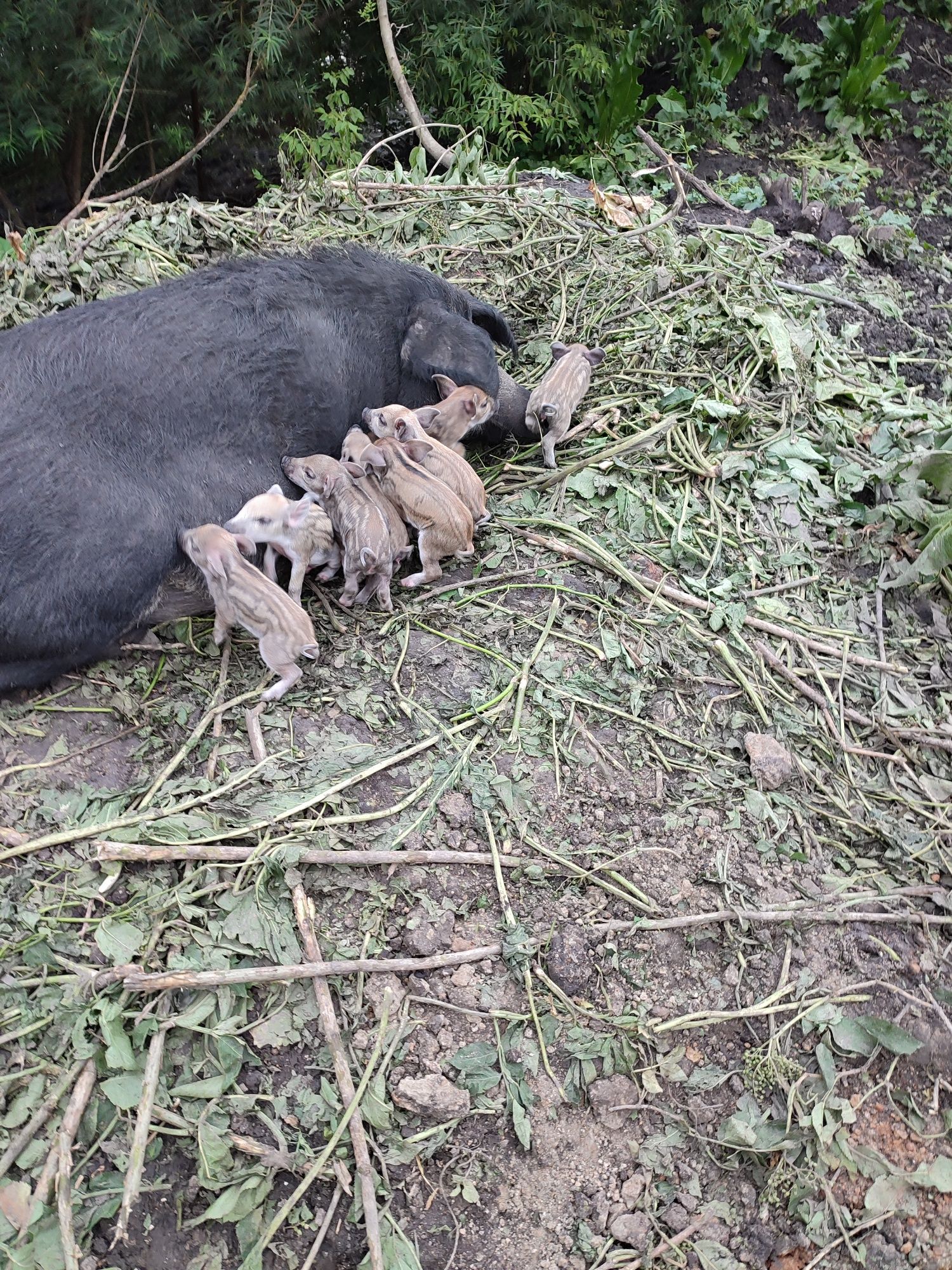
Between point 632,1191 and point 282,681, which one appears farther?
point 282,681

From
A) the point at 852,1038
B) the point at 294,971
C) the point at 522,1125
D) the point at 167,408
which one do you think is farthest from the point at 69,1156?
the point at 167,408

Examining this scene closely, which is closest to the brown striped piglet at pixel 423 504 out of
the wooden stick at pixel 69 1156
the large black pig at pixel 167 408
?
the large black pig at pixel 167 408

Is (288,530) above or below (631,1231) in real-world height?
above

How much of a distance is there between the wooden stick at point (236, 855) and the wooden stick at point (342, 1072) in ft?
0.33

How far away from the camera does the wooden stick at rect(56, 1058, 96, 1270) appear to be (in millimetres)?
1913

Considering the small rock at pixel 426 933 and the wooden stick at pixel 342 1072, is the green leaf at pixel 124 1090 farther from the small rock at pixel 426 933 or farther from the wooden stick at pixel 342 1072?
the small rock at pixel 426 933

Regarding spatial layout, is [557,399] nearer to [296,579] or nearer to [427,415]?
[427,415]

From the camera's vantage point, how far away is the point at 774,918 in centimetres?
250

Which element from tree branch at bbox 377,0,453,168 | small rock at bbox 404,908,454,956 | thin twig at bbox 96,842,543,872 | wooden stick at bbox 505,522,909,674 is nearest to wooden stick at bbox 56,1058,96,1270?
thin twig at bbox 96,842,543,872

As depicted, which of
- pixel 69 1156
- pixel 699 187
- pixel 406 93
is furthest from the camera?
pixel 406 93

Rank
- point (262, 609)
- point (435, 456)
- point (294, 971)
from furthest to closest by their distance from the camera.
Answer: point (435, 456) → point (262, 609) → point (294, 971)

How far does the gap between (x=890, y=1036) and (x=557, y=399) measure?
7.80ft

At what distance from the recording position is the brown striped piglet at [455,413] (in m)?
3.55

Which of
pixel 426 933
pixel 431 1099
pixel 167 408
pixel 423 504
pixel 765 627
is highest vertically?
pixel 167 408
